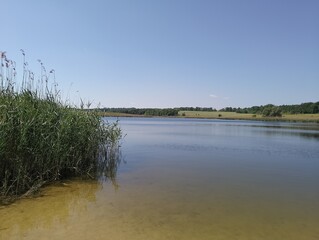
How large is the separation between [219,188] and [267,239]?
396 cm

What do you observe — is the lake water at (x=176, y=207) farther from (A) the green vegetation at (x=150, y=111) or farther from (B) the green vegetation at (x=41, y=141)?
(A) the green vegetation at (x=150, y=111)

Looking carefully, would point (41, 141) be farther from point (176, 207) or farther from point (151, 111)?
point (151, 111)

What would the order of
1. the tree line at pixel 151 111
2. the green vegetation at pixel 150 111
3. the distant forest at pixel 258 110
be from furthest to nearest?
the tree line at pixel 151 111, the green vegetation at pixel 150 111, the distant forest at pixel 258 110

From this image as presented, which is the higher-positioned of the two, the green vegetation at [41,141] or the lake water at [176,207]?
the green vegetation at [41,141]

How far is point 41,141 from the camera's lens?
27.2 ft

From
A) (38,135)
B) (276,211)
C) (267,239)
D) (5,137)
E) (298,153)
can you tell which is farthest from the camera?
(298,153)

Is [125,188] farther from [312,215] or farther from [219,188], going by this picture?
[312,215]

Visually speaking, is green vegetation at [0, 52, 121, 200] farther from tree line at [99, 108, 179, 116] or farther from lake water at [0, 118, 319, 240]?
tree line at [99, 108, 179, 116]

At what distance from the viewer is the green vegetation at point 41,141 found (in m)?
7.45

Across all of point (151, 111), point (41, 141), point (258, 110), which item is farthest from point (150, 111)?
point (41, 141)

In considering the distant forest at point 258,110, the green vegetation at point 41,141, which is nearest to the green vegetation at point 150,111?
the distant forest at point 258,110

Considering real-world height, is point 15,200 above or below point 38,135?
below

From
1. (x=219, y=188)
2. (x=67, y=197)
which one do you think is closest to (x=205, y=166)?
(x=219, y=188)

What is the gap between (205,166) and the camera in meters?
13.8
